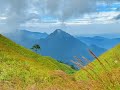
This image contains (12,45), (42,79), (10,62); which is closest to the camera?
(42,79)

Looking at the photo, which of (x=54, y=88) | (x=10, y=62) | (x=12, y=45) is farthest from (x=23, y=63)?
(x=54, y=88)

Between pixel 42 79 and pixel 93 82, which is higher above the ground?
pixel 93 82

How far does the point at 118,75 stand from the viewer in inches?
321

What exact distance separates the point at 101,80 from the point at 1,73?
20.2m

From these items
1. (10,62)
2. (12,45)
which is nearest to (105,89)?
(10,62)

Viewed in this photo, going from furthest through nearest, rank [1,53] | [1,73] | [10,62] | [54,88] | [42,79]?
1. [1,53]
2. [10,62]
3. [42,79]
4. [1,73]
5. [54,88]

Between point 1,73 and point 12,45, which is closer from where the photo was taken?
point 1,73

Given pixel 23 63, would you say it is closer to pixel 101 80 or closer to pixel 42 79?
pixel 42 79

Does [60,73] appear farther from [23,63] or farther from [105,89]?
[23,63]

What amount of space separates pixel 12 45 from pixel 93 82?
4562cm

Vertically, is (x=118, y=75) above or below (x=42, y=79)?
above

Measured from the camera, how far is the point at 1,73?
27.5 metres

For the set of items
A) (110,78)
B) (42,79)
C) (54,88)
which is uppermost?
(110,78)

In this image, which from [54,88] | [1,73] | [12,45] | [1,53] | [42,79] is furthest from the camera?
[12,45]
